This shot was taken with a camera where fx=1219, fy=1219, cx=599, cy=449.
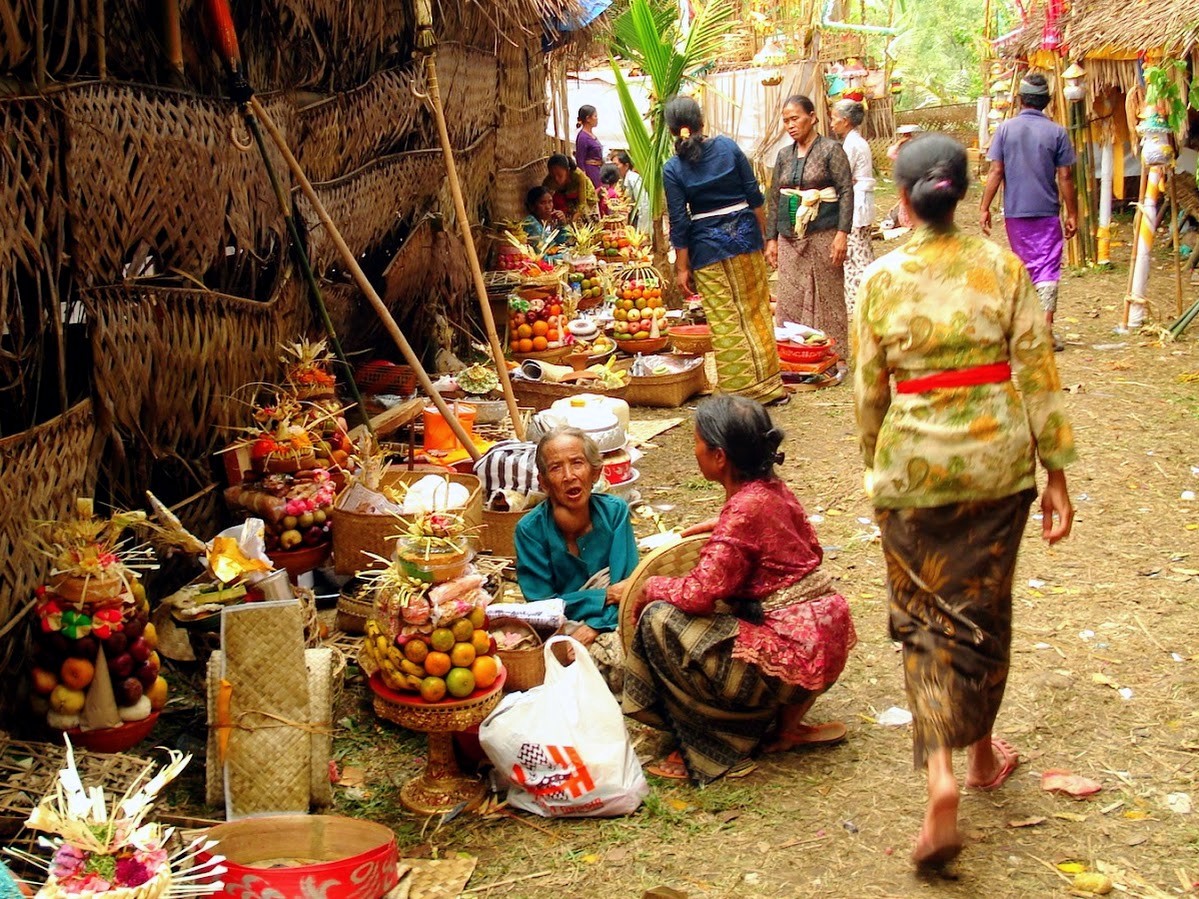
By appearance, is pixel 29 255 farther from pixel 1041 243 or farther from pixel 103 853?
pixel 1041 243

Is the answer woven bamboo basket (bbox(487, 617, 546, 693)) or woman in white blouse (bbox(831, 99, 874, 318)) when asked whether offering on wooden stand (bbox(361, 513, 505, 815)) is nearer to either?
woven bamboo basket (bbox(487, 617, 546, 693))

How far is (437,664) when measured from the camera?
374 cm

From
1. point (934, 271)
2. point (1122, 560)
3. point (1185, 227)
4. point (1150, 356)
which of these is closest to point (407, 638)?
point (934, 271)

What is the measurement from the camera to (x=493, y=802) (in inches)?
154

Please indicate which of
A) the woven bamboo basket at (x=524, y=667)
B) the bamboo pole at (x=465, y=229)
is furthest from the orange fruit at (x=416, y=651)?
the bamboo pole at (x=465, y=229)

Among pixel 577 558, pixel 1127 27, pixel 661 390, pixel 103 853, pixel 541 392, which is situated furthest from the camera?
pixel 1127 27

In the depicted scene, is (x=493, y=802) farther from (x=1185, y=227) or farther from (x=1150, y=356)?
(x=1185, y=227)

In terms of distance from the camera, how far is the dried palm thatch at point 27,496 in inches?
151

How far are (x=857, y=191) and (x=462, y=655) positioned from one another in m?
6.74

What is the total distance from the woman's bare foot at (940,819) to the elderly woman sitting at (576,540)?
1.45 metres

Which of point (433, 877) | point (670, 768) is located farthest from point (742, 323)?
point (433, 877)

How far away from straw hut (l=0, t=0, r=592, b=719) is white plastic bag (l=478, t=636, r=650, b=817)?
66.0 inches

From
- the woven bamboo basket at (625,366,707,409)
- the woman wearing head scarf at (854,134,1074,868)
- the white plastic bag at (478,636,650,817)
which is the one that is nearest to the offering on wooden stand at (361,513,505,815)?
the white plastic bag at (478,636,650,817)

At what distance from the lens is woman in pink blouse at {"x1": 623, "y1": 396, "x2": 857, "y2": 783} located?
3797 millimetres
